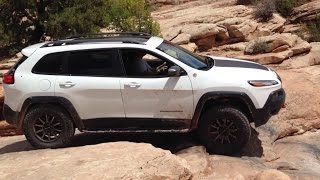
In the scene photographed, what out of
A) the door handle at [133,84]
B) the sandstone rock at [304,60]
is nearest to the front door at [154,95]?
the door handle at [133,84]

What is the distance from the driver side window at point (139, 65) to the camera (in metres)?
7.14

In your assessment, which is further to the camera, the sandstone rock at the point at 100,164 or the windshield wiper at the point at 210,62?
the windshield wiper at the point at 210,62

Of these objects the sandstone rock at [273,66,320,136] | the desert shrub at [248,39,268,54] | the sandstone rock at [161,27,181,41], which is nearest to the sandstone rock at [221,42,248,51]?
the desert shrub at [248,39,268,54]

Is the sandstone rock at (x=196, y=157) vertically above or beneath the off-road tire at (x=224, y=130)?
beneath

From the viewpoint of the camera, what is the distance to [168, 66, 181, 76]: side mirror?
6812 mm

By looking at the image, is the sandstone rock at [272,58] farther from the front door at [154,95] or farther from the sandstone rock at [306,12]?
the front door at [154,95]

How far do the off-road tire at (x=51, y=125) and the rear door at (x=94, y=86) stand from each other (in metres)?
0.25

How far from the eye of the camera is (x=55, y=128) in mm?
7336

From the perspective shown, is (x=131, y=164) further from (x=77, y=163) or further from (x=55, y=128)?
(x=55, y=128)

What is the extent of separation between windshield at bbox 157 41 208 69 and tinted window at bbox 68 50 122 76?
0.74 meters

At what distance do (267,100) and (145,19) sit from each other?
27.8 ft

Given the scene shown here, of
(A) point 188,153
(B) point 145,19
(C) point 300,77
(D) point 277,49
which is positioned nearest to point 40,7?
(B) point 145,19

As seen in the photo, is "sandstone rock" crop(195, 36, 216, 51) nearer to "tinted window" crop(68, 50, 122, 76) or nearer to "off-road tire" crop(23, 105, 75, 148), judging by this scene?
"tinted window" crop(68, 50, 122, 76)

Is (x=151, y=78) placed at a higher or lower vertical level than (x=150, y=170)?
higher
